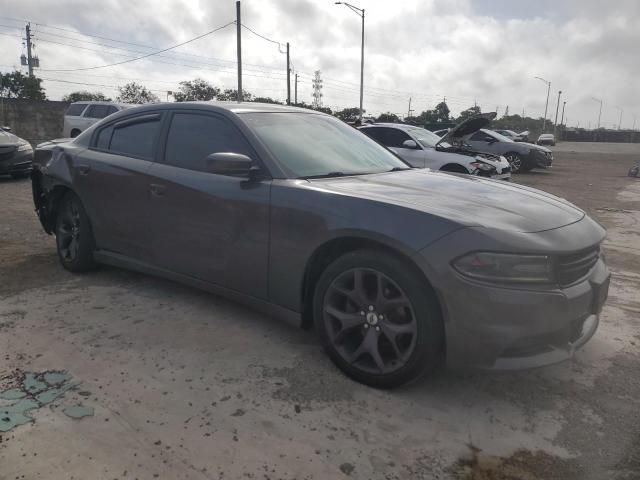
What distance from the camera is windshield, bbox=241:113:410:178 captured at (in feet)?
11.1

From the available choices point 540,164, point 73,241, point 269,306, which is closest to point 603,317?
point 269,306

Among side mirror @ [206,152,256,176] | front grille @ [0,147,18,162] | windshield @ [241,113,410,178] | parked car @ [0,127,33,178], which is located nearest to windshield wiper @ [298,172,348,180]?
windshield @ [241,113,410,178]

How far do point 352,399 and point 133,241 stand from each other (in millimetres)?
2285

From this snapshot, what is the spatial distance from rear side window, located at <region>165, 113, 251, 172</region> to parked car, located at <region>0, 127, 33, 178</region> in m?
8.51

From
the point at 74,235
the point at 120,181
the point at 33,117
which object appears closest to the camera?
the point at 120,181

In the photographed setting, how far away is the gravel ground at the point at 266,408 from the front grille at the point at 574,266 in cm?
68

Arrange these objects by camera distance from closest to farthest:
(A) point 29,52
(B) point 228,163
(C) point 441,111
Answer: (B) point 228,163 → (A) point 29,52 → (C) point 441,111

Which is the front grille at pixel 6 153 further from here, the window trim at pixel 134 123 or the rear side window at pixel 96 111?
the window trim at pixel 134 123

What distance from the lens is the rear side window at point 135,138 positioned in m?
4.00

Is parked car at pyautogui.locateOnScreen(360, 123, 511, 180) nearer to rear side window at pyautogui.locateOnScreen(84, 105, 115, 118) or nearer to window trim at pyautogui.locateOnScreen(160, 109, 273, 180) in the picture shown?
window trim at pyautogui.locateOnScreen(160, 109, 273, 180)

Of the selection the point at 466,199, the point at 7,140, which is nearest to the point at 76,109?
the point at 7,140

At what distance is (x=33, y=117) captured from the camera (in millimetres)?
27172

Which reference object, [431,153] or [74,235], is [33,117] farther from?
[74,235]

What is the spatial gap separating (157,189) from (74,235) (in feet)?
4.54
